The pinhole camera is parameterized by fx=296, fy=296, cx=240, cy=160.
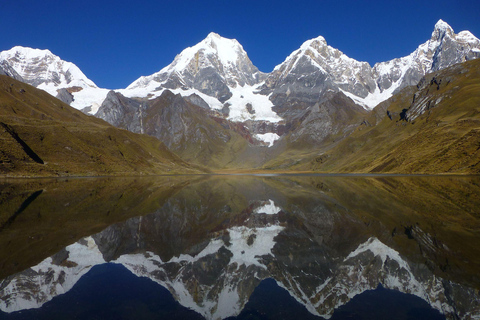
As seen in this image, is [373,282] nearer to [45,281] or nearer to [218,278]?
[218,278]

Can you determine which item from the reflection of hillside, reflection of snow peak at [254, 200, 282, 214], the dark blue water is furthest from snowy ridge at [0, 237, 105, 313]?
reflection of snow peak at [254, 200, 282, 214]

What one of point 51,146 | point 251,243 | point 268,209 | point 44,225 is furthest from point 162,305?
point 51,146

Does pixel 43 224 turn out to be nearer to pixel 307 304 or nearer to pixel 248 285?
pixel 248 285

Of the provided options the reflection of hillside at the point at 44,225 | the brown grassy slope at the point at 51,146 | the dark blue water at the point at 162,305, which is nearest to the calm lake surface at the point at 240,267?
the dark blue water at the point at 162,305

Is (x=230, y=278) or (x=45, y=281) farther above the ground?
(x=230, y=278)

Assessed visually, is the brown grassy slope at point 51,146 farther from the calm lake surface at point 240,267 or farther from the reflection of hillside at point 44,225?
the calm lake surface at point 240,267
